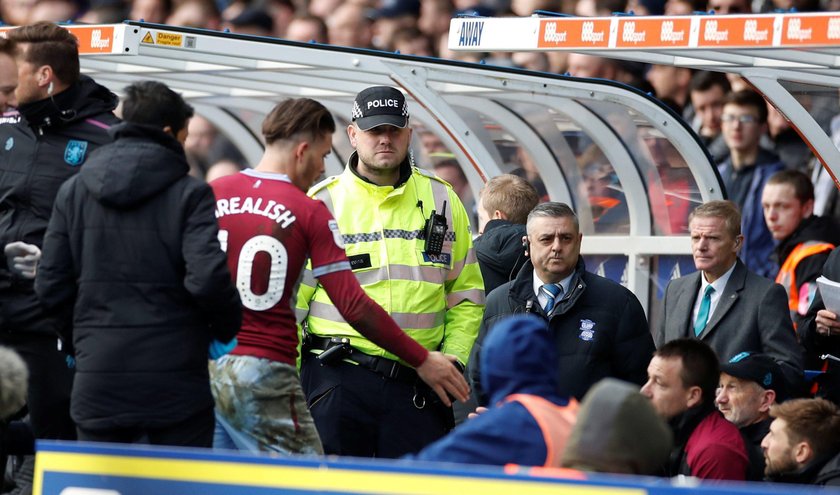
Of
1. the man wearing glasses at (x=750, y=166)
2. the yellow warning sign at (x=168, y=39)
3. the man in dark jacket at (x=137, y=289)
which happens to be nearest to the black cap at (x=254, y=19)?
the man wearing glasses at (x=750, y=166)

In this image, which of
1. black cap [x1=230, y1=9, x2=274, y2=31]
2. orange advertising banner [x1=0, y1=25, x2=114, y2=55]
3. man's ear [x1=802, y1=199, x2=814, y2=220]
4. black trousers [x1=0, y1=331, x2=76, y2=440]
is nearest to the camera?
black trousers [x1=0, y1=331, x2=76, y2=440]

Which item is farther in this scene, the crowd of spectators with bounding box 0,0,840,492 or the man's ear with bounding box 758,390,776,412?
the man's ear with bounding box 758,390,776,412

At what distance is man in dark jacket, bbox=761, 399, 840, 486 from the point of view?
20.3 ft

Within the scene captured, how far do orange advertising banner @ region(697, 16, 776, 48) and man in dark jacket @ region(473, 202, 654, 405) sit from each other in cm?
100

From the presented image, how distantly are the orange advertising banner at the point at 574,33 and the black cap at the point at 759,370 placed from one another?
5.50 feet

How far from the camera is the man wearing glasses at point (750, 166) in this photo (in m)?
9.92

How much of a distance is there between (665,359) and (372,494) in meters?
2.74

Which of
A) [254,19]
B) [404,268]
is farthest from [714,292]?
[254,19]

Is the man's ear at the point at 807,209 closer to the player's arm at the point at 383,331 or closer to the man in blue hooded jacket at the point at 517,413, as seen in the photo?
the player's arm at the point at 383,331

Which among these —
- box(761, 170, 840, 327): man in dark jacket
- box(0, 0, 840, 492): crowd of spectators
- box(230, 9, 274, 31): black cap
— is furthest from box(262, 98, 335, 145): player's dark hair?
box(230, 9, 274, 31): black cap

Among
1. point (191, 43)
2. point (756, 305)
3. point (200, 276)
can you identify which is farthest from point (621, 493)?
point (191, 43)

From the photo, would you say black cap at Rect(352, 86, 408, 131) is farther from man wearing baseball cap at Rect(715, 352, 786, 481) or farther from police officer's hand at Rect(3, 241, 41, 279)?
man wearing baseball cap at Rect(715, 352, 786, 481)

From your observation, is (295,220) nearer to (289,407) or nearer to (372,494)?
(289,407)

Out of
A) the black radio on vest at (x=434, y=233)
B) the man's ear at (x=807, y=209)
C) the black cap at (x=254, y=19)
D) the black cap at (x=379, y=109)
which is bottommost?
the black radio on vest at (x=434, y=233)
